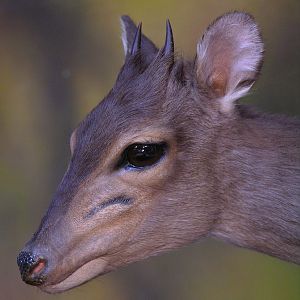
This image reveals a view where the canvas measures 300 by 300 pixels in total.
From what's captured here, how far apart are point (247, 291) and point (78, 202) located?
68.0 inches

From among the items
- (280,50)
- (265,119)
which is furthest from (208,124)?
(280,50)

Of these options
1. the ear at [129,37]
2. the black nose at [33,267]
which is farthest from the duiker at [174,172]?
Result: the ear at [129,37]

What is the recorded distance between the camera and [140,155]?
1.93 meters

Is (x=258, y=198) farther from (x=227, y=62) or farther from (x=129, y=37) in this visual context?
(x=129, y=37)

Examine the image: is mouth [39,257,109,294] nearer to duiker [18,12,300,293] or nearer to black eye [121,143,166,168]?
duiker [18,12,300,293]

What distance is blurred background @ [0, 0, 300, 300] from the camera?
334 centimetres

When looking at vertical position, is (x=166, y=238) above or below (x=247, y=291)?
above

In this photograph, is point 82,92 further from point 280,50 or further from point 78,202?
point 78,202

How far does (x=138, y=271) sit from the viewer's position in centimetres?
358

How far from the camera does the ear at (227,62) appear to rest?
6.74 feet

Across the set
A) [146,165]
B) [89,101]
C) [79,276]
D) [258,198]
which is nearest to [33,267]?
[79,276]

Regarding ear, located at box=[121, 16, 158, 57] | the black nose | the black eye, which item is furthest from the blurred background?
the black nose

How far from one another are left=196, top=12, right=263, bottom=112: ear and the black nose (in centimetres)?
70

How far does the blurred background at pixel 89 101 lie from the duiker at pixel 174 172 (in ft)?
4.15
